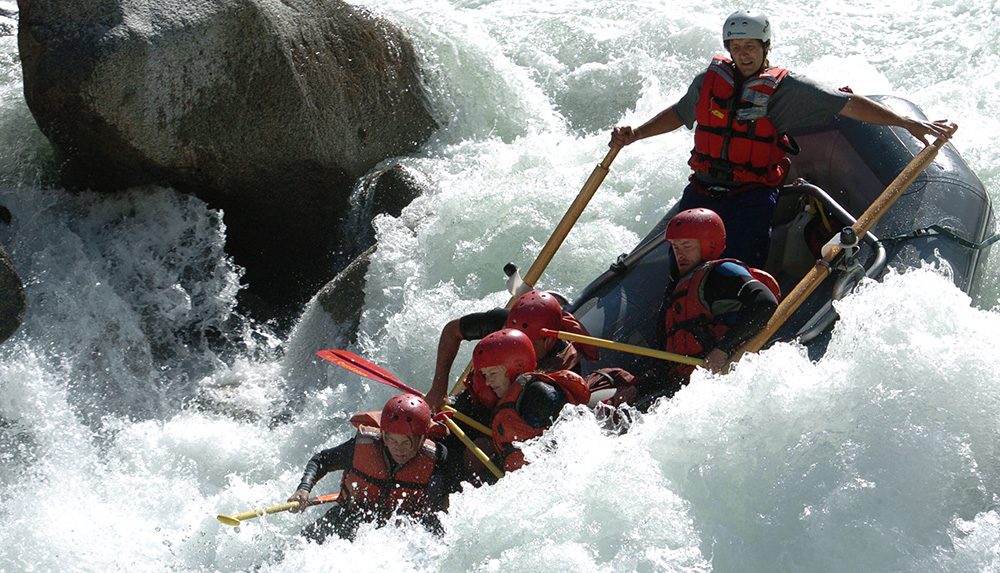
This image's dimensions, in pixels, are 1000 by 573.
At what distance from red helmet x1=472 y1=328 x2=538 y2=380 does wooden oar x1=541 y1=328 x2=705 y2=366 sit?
25 cm

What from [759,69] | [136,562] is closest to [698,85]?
[759,69]

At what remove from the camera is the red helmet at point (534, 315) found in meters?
3.99

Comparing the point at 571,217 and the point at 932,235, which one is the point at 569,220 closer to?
the point at 571,217

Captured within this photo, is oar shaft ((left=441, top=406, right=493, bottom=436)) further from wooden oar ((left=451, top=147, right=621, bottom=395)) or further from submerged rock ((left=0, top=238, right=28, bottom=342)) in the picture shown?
submerged rock ((left=0, top=238, right=28, bottom=342))

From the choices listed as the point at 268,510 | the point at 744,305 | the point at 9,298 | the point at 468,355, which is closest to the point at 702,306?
the point at 744,305

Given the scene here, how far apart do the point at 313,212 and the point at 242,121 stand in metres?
0.81

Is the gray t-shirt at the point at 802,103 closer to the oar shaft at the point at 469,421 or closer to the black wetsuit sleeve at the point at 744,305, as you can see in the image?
the black wetsuit sleeve at the point at 744,305

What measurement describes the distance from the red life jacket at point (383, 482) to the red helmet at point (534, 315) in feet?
2.17

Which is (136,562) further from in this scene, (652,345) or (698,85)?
(698,85)

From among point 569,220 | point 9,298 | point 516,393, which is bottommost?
point 9,298

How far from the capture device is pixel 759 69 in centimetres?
440

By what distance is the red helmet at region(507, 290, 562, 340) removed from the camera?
13.1 ft

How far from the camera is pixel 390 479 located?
3695 mm

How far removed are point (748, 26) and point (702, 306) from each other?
1.36 metres
